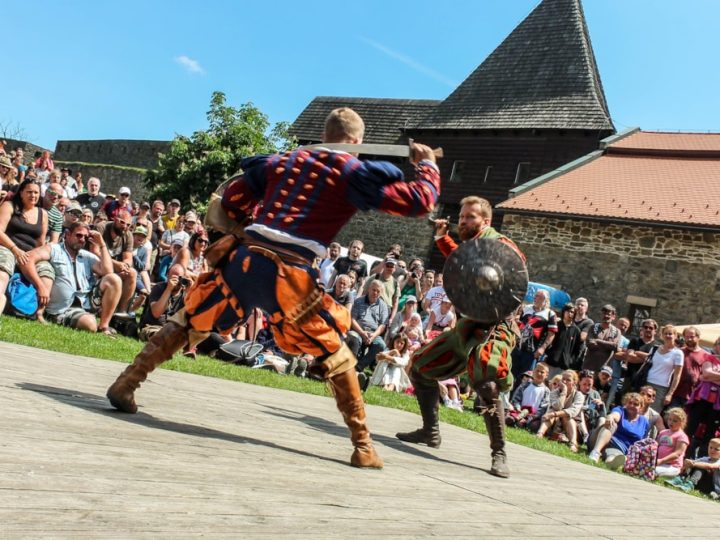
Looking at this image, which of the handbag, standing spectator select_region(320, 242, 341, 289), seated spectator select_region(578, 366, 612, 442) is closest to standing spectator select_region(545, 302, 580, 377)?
seated spectator select_region(578, 366, 612, 442)

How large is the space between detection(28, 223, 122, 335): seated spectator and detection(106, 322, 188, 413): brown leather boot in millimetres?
5051

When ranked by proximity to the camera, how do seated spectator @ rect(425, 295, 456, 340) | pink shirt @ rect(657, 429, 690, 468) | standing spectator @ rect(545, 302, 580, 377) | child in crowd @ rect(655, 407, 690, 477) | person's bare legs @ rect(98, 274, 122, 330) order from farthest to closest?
seated spectator @ rect(425, 295, 456, 340) < standing spectator @ rect(545, 302, 580, 377) < pink shirt @ rect(657, 429, 690, 468) < child in crowd @ rect(655, 407, 690, 477) < person's bare legs @ rect(98, 274, 122, 330)

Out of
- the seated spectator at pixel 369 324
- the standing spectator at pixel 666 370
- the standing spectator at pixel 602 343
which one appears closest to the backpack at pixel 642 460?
the standing spectator at pixel 666 370

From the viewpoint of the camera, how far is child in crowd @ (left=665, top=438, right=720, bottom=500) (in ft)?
29.7

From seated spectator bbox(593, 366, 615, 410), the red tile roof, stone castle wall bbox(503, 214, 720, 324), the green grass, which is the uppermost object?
the red tile roof

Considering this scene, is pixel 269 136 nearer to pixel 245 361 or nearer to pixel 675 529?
pixel 245 361

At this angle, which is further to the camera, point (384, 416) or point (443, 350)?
point (384, 416)

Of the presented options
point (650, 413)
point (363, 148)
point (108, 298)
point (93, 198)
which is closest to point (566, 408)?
point (650, 413)

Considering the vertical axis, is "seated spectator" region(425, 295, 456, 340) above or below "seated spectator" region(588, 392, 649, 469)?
above

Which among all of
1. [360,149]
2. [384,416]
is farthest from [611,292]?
[360,149]

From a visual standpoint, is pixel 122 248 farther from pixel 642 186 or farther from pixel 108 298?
pixel 642 186

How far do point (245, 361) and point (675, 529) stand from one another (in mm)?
5951

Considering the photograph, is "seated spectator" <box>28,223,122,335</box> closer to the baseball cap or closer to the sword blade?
the sword blade

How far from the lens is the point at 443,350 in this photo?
16.6 ft
